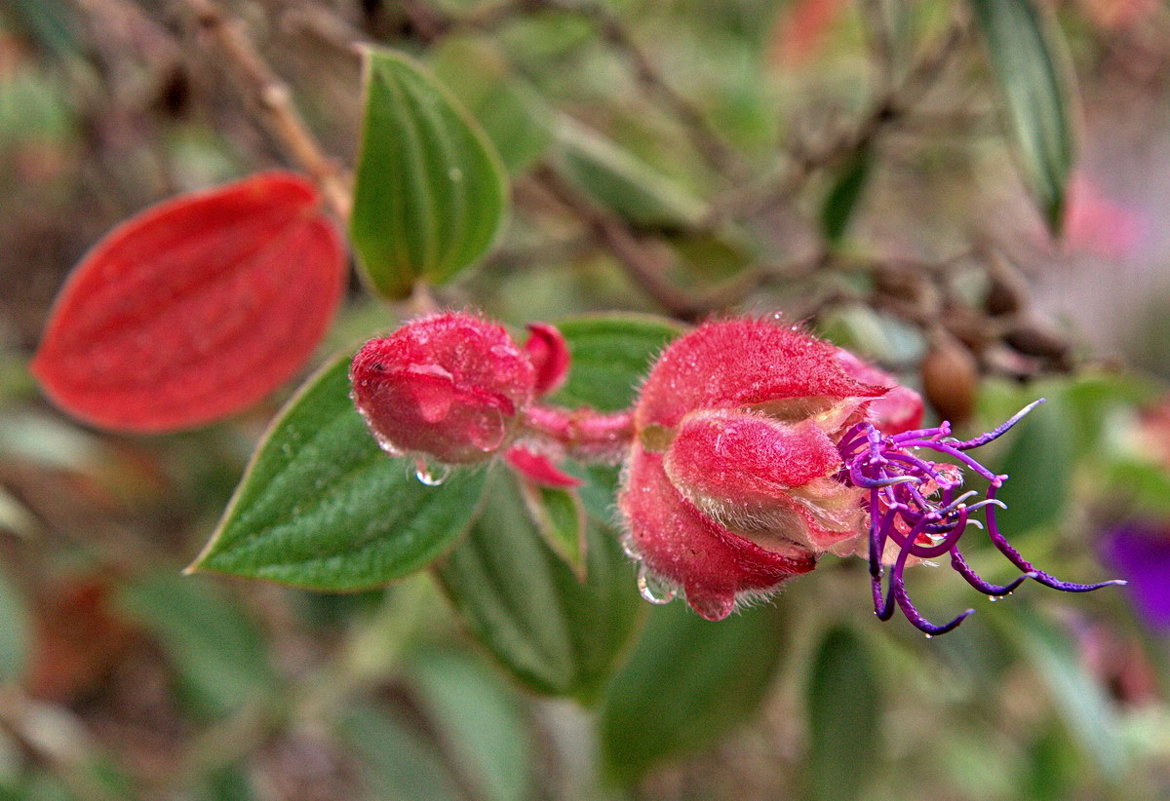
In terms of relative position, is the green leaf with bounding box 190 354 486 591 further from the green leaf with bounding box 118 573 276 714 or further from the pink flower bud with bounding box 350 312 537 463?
the green leaf with bounding box 118 573 276 714

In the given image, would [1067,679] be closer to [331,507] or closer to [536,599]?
[536,599]

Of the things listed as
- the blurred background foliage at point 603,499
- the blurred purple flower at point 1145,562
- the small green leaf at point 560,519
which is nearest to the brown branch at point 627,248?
the blurred background foliage at point 603,499

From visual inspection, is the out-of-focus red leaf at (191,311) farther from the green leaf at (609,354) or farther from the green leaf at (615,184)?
the green leaf at (615,184)

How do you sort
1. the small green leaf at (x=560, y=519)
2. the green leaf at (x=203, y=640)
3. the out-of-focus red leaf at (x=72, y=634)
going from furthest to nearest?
the out-of-focus red leaf at (x=72, y=634) < the green leaf at (x=203, y=640) < the small green leaf at (x=560, y=519)

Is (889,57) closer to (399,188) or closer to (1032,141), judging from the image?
(1032,141)

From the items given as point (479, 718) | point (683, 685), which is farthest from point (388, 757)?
point (683, 685)

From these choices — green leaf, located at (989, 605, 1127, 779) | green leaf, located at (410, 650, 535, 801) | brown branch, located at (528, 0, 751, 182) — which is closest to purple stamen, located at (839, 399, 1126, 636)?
green leaf, located at (989, 605, 1127, 779)

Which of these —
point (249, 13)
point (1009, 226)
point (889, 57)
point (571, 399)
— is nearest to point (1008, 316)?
point (889, 57)
